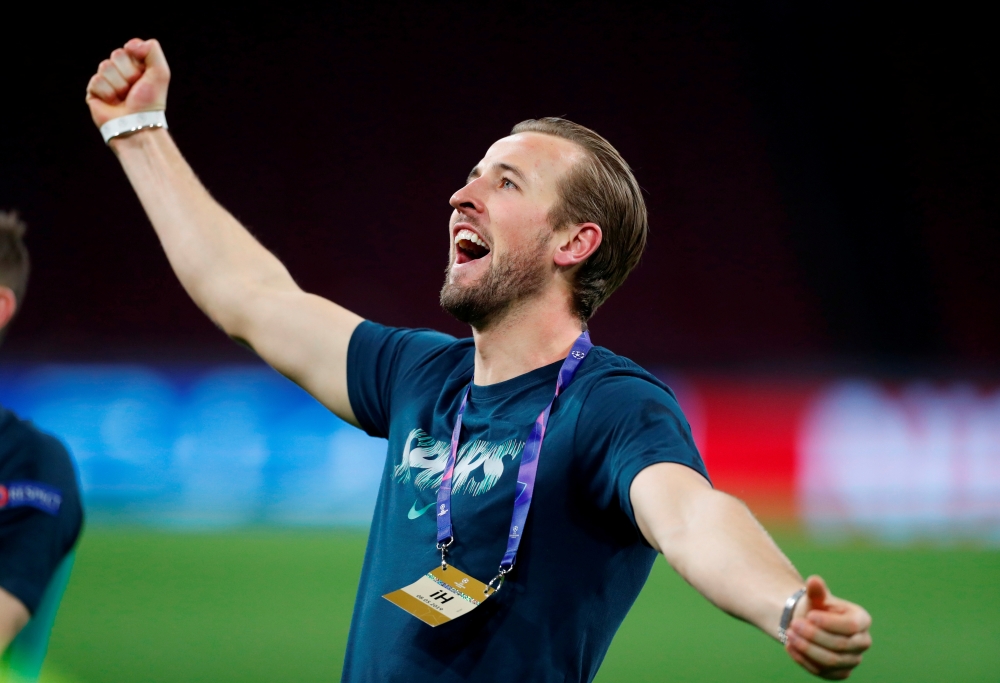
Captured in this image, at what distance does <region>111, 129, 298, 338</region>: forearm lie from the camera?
7.83 ft

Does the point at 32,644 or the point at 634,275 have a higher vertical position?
the point at 634,275

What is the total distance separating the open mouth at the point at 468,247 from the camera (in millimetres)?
2342

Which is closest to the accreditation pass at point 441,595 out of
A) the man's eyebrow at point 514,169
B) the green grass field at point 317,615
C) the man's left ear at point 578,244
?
the man's left ear at point 578,244

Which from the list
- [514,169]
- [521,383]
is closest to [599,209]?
[514,169]

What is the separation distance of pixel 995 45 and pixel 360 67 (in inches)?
346

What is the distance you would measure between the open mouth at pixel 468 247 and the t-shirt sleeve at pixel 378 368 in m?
0.22

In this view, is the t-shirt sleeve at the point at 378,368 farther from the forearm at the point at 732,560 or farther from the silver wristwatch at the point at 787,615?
the silver wristwatch at the point at 787,615

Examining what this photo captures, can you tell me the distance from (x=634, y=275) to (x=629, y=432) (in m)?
10.7

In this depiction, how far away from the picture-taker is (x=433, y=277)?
12.4 metres

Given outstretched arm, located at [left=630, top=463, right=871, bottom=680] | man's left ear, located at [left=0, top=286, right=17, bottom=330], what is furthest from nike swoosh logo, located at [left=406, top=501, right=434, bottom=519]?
man's left ear, located at [left=0, top=286, right=17, bottom=330]

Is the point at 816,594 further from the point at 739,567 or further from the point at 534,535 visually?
the point at 534,535

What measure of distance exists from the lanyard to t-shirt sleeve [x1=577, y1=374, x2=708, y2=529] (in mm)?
94

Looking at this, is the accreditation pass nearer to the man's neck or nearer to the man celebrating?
the man celebrating

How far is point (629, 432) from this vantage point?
179 centimetres
